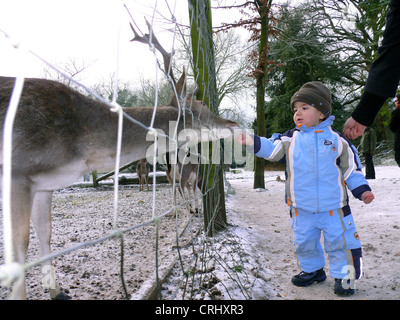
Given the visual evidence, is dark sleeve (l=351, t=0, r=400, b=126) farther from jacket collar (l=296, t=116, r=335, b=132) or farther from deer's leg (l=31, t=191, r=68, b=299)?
deer's leg (l=31, t=191, r=68, b=299)

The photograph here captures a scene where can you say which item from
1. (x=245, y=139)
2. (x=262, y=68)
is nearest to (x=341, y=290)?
(x=245, y=139)

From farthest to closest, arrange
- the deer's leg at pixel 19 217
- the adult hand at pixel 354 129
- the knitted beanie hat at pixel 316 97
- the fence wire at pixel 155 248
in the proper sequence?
1. the knitted beanie hat at pixel 316 97
2. the adult hand at pixel 354 129
3. the deer's leg at pixel 19 217
4. the fence wire at pixel 155 248

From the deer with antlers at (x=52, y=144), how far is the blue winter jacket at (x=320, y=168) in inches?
35.7

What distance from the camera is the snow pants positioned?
2.07 meters

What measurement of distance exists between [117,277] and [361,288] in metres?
1.75

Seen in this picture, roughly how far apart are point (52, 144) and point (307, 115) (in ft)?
5.73

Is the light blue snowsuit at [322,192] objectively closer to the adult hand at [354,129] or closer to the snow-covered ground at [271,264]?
the adult hand at [354,129]

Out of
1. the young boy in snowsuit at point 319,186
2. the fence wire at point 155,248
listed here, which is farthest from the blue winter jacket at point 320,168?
the fence wire at point 155,248

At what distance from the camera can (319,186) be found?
7.21ft

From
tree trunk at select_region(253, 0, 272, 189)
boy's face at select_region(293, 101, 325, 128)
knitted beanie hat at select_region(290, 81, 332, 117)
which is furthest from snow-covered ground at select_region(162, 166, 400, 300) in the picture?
tree trunk at select_region(253, 0, 272, 189)

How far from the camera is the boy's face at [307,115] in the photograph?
7.52ft
